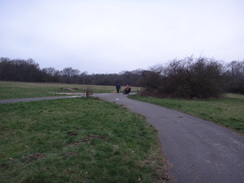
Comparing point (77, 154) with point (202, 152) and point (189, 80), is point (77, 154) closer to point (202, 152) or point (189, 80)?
point (202, 152)

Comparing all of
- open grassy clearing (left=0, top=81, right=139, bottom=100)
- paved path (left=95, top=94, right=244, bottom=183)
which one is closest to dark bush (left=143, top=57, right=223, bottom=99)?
open grassy clearing (left=0, top=81, right=139, bottom=100)

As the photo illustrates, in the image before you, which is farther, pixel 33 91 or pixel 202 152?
pixel 33 91

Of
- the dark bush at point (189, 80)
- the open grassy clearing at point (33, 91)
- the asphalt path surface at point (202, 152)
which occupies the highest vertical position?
the dark bush at point (189, 80)

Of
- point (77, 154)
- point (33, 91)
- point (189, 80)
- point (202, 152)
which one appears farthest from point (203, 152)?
point (33, 91)

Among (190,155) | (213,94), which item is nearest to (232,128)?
(190,155)

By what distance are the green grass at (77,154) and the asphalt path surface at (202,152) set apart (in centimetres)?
40

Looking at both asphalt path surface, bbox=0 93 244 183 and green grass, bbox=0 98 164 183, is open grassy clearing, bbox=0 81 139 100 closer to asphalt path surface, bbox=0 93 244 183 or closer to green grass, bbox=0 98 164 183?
green grass, bbox=0 98 164 183

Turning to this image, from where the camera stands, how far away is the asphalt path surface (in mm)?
3992

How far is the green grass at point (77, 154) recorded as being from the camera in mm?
3703

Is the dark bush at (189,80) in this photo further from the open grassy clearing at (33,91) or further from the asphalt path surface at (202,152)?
the asphalt path surface at (202,152)

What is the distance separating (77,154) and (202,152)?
3304 mm

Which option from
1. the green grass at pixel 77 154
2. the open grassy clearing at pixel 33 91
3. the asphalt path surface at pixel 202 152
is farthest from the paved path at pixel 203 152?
the open grassy clearing at pixel 33 91

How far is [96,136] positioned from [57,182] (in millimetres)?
2859

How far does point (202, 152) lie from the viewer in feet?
17.5
